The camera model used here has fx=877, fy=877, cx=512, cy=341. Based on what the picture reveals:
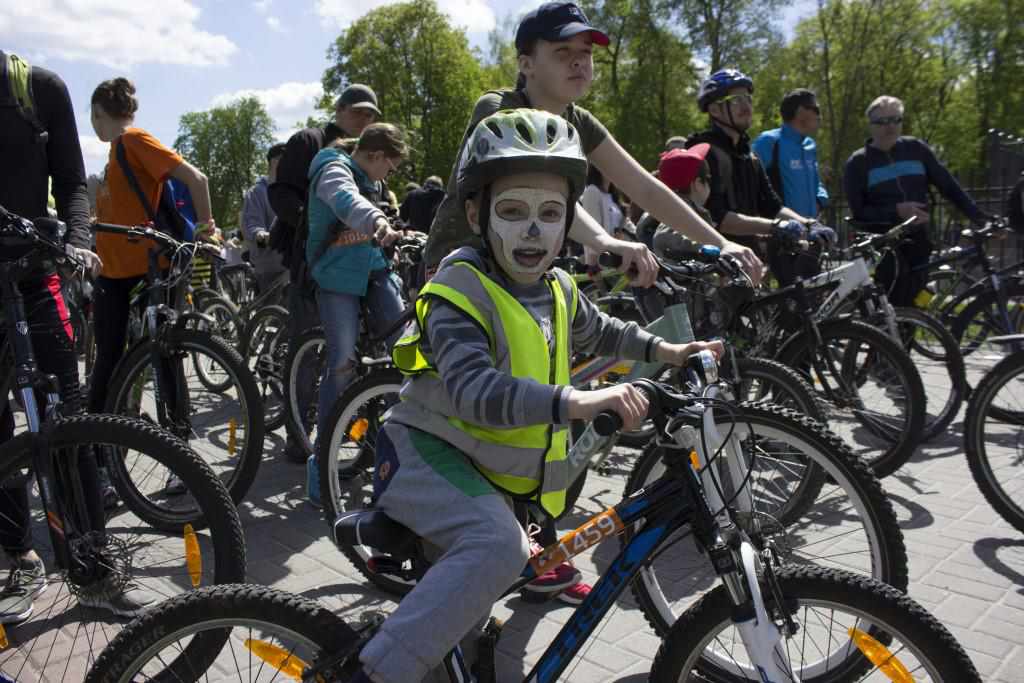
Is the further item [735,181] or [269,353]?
[269,353]

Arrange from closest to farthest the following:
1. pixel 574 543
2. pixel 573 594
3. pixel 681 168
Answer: pixel 574 543
pixel 573 594
pixel 681 168

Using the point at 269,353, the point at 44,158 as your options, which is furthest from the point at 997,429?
the point at 269,353

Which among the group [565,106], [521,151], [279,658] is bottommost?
[279,658]

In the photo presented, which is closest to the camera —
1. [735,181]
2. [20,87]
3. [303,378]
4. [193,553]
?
[193,553]

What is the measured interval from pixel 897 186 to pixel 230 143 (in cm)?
8107

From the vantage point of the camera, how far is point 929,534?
4098 mm

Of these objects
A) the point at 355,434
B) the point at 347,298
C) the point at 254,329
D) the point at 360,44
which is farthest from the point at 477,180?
the point at 360,44

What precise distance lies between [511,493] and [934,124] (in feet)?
111

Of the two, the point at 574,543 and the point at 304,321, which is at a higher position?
the point at 304,321

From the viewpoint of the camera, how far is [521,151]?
2090 mm

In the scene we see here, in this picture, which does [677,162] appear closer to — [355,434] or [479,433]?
[355,434]

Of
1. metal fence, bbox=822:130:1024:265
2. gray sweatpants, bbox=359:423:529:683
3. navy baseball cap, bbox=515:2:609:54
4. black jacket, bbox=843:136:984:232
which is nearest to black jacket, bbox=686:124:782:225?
black jacket, bbox=843:136:984:232

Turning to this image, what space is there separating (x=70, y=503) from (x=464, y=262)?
1604mm

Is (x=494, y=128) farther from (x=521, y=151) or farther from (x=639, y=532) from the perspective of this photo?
(x=639, y=532)
